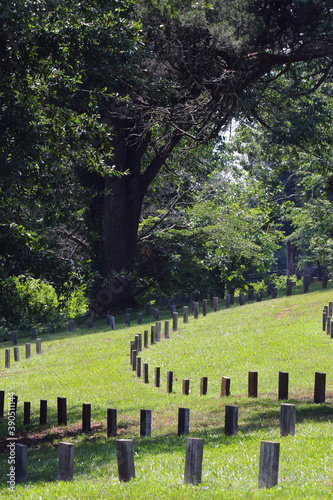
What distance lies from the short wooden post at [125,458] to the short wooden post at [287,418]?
2.45 metres

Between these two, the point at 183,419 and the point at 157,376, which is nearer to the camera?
the point at 183,419

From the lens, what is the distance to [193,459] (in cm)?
616

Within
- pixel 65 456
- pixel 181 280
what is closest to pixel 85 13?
pixel 65 456

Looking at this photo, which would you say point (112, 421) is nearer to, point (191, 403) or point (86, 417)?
point (86, 417)

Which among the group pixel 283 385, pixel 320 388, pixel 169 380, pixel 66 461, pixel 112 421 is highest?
pixel 66 461

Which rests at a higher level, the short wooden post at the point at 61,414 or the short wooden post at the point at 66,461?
the short wooden post at the point at 66,461

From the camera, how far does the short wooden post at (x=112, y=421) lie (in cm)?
1014

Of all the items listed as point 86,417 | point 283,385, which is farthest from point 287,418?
point 86,417

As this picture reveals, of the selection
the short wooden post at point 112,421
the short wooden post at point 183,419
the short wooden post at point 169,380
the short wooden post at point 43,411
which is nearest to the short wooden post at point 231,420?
the short wooden post at point 183,419

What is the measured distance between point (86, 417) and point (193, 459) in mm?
5622

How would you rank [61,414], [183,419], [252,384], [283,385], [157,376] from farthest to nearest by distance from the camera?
[157,376] < [252,384] < [61,414] < [283,385] < [183,419]

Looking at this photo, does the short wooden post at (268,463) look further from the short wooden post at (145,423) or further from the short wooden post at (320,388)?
the short wooden post at (320,388)

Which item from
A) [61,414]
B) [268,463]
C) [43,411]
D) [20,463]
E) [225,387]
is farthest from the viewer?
[225,387]

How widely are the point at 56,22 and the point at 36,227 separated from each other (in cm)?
406
